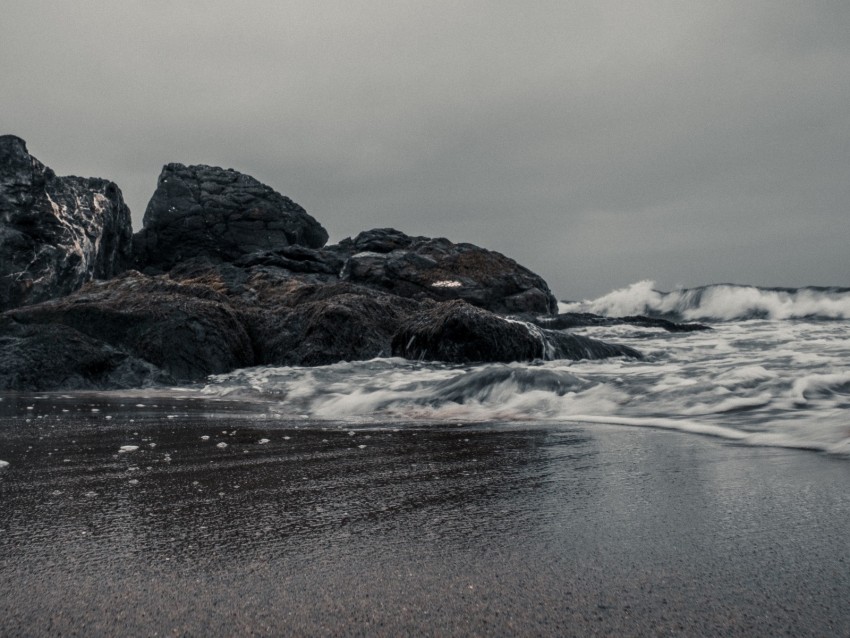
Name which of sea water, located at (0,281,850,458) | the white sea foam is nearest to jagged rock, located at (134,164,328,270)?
sea water, located at (0,281,850,458)

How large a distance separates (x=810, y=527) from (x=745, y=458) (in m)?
0.95

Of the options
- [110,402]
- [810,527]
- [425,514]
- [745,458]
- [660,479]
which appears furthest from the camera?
[110,402]

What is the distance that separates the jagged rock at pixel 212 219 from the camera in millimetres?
28344

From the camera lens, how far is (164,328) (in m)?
7.75

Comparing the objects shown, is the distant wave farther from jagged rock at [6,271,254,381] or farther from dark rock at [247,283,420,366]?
jagged rock at [6,271,254,381]

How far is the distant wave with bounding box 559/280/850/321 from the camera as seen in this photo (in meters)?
22.9

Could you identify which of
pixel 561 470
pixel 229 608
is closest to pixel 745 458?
pixel 561 470

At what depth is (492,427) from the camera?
3.51 m

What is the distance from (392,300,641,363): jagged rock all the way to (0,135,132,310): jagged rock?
1393cm

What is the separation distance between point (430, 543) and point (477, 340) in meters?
6.39

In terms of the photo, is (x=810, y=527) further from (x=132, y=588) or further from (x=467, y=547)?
(x=132, y=588)

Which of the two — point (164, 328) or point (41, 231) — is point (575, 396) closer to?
point (164, 328)

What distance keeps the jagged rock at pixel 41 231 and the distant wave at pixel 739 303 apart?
23.7 m

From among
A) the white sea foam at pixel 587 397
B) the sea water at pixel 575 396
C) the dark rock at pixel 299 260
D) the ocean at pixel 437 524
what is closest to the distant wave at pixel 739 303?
the dark rock at pixel 299 260
